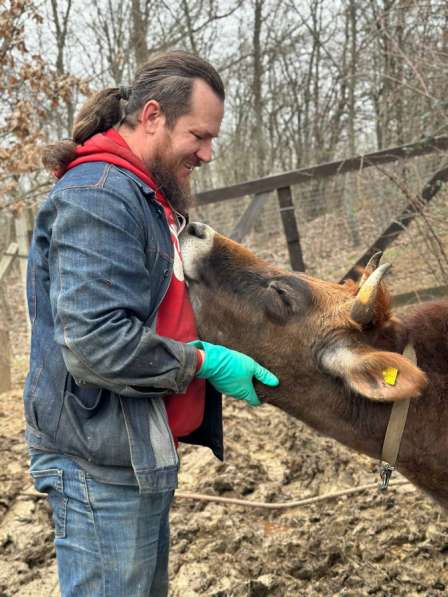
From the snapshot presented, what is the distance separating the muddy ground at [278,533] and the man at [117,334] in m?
1.68

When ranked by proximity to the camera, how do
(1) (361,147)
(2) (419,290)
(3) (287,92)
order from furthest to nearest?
1. (3) (287,92)
2. (1) (361,147)
3. (2) (419,290)

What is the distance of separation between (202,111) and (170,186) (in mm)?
324

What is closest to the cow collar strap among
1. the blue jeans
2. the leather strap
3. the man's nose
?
the leather strap

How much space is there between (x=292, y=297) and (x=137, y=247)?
104cm

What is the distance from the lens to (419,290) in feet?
25.1

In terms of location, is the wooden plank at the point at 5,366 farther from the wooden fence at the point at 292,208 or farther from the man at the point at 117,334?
the man at the point at 117,334

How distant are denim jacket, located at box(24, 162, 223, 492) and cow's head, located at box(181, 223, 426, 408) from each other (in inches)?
20.9

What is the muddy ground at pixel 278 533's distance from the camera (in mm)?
3748

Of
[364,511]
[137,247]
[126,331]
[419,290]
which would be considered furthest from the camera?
[419,290]

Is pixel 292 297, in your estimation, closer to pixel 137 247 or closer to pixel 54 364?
pixel 137 247

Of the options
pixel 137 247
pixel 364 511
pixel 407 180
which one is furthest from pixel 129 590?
pixel 407 180

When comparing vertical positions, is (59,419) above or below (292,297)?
below

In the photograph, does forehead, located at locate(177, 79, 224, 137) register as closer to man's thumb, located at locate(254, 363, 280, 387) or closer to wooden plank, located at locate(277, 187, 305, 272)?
man's thumb, located at locate(254, 363, 280, 387)

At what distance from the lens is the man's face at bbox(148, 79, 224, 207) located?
2387 mm
